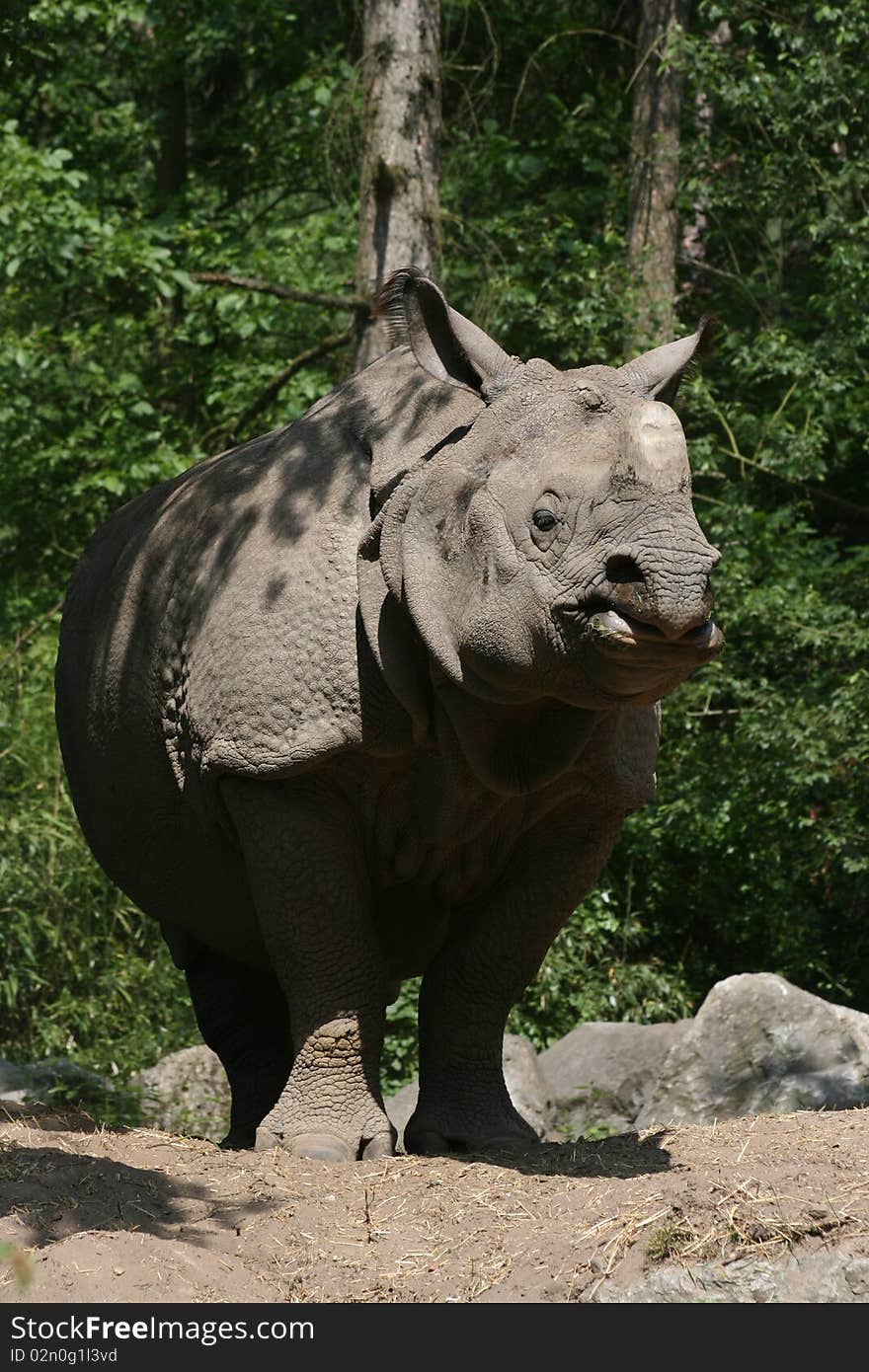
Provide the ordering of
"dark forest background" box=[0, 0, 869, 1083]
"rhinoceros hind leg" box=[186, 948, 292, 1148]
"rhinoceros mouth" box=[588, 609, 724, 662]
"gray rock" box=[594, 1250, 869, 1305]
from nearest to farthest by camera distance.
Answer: "gray rock" box=[594, 1250, 869, 1305] < "rhinoceros mouth" box=[588, 609, 724, 662] < "rhinoceros hind leg" box=[186, 948, 292, 1148] < "dark forest background" box=[0, 0, 869, 1083]

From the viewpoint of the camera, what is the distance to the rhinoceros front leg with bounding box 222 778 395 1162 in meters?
6.00

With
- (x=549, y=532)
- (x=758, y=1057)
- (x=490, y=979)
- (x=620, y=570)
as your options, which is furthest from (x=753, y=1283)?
(x=758, y=1057)

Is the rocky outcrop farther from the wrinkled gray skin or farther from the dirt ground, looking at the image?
the dirt ground

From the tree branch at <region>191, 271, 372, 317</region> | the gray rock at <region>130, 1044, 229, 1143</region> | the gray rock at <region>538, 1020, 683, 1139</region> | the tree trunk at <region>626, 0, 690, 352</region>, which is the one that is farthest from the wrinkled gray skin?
the tree trunk at <region>626, 0, 690, 352</region>

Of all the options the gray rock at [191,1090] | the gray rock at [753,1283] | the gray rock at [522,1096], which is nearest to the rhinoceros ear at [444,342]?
the gray rock at [753,1283]

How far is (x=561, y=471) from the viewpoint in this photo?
208 inches

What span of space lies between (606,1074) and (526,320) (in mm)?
5007

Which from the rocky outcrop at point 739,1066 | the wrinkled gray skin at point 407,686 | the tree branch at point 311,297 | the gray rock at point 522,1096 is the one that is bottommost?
the gray rock at point 522,1096

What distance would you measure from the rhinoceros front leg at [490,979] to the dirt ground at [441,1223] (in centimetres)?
47

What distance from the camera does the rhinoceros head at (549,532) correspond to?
16.4ft

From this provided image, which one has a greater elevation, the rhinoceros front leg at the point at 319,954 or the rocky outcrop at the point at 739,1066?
the rhinoceros front leg at the point at 319,954

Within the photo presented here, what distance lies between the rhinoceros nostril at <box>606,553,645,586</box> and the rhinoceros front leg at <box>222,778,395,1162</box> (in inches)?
52.7

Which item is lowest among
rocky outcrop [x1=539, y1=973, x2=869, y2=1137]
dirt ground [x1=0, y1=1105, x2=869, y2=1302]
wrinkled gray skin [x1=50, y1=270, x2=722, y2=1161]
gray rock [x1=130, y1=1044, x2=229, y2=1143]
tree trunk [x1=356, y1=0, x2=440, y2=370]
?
Result: gray rock [x1=130, y1=1044, x2=229, y2=1143]

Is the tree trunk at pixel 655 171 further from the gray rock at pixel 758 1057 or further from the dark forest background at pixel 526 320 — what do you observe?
the gray rock at pixel 758 1057
